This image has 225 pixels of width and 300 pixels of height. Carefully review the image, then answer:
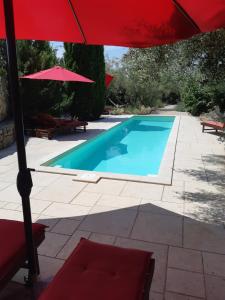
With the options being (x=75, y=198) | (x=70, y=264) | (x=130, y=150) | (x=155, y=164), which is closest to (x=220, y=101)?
(x=130, y=150)

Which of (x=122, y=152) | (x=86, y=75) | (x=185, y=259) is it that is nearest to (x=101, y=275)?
(x=185, y=259)

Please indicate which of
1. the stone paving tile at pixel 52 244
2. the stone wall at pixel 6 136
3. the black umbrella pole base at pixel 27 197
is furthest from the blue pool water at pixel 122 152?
the black umbrella pole base at pixel 27 197

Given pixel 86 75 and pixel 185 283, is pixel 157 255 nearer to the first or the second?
pixel 185 283

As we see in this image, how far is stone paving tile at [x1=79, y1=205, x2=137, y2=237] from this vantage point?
3904 mm

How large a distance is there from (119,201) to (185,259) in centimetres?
182

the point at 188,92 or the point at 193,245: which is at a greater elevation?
the point at 188,92

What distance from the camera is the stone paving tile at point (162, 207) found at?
4461 mm

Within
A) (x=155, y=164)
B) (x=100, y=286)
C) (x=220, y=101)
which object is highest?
(x=220, y=101)

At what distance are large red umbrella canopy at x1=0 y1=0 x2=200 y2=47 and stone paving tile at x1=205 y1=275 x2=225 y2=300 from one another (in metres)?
2.62

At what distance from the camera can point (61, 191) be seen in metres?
5.28

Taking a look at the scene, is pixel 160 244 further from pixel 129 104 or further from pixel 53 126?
pixel 129 104

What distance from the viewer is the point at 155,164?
903 centimetres

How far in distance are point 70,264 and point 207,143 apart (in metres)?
8.59

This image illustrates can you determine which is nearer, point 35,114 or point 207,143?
point 207,143
